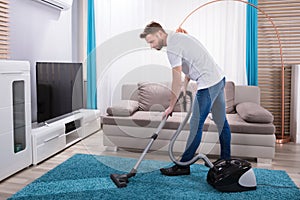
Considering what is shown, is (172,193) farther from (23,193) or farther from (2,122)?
(2,122)

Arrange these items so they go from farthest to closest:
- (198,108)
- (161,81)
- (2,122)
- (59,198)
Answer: (2,122), (198,108), (59,198), (161,81)

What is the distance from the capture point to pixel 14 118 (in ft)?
7.99

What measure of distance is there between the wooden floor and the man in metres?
0.26

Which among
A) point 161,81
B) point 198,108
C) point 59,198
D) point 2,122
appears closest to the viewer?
point 161,81

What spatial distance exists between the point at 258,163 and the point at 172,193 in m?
1.05

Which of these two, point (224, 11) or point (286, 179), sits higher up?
point (224, 11)

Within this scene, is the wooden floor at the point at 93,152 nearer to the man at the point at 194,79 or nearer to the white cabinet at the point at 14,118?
the white cabinet at the point at 14,118

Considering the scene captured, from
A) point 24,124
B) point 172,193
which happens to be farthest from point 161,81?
point 24,124

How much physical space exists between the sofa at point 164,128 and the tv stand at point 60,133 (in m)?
0.10

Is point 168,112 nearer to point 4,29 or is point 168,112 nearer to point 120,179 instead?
point 120,179

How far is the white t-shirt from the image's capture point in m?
1.83

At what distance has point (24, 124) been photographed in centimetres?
255

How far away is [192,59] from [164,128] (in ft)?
1.69

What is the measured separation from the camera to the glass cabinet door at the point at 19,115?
244 centimetres
